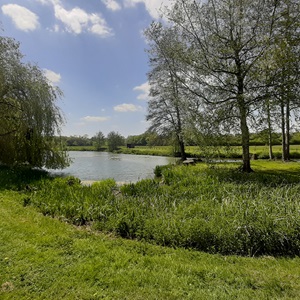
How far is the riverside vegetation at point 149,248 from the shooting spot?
2.63 metres

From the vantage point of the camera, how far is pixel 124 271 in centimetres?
295

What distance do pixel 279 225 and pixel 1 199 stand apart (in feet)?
22.8

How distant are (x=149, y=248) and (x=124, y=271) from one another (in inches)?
33.7

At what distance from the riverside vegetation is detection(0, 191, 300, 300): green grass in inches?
0.5

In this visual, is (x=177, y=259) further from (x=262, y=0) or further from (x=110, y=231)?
(x=262, y=0)

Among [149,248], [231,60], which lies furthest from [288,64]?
[149,248]

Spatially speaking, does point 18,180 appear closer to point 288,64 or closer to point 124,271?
point 124,271

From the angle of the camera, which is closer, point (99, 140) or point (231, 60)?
point (231, 60)

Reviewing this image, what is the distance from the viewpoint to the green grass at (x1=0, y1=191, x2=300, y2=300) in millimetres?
2549

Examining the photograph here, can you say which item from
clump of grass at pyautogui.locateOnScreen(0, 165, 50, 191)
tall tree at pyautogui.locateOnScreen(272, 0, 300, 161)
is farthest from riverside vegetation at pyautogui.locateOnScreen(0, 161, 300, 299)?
tall tree at pyautogui.locateOnScreen(272, 0, 300, 161)

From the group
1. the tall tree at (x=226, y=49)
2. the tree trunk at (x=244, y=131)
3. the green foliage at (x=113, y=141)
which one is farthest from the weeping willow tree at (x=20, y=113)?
the green foliage at (x=113, y=141)

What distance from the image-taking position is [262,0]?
9.38 meters

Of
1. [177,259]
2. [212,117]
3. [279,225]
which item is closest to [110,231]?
[177,259]

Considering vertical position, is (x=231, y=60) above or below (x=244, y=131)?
above
